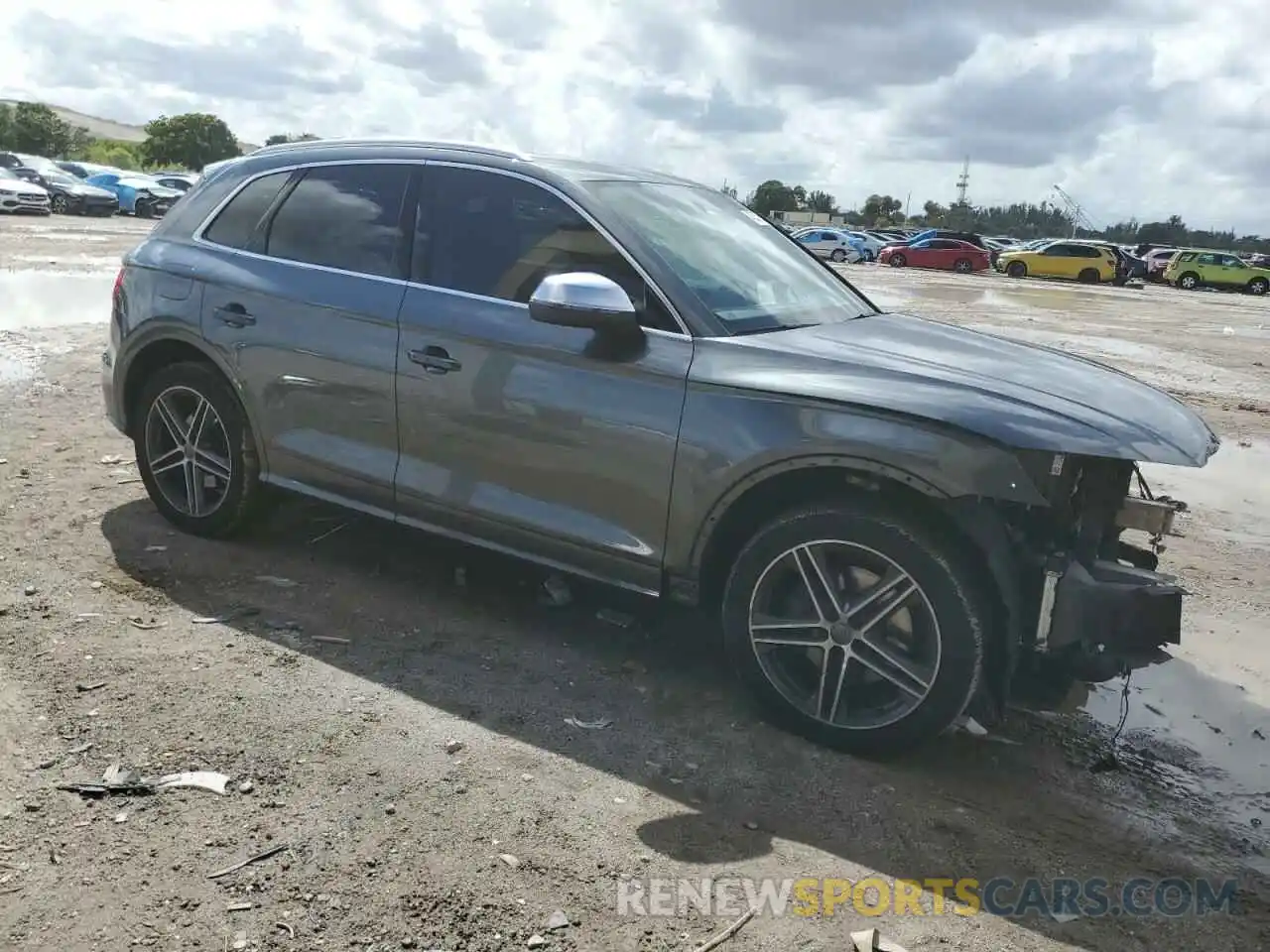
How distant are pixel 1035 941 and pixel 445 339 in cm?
284

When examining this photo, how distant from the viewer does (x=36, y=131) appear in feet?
307

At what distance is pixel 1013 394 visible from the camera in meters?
3.42

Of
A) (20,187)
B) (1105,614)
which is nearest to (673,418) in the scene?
(1105,614)

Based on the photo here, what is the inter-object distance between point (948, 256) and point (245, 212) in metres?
42.7

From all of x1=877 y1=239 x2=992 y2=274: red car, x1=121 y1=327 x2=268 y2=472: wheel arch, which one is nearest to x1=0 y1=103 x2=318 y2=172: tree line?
x1=877 y1=239 x2=992 y2=274: red car

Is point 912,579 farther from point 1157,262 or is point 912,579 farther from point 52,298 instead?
point 1157,262

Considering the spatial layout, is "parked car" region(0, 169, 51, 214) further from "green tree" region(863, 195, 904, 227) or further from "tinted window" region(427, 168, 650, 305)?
"green tree" region(863, 195, 904, 227)

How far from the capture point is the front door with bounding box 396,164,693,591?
3.81 metres

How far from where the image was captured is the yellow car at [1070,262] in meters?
42.4

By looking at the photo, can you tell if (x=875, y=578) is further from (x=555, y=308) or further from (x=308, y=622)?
(x=308, y=622)

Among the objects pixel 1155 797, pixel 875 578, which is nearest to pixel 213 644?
pixel 875 578

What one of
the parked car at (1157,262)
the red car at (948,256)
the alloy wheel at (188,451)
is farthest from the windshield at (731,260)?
the parked car at (1157,262)

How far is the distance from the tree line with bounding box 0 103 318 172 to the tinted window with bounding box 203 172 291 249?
96.9 m

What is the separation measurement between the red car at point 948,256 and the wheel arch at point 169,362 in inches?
1682
